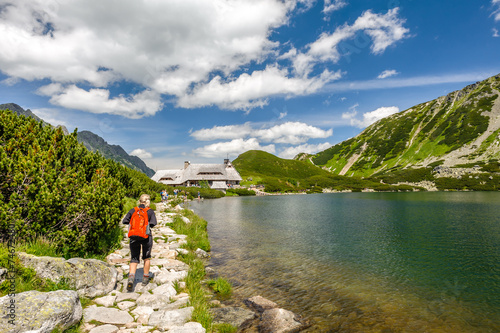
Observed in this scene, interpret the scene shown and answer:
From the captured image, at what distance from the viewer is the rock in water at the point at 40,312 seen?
4984 millimetres

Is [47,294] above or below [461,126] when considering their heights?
below

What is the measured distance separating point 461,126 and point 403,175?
253 ft

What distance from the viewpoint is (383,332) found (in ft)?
26.6

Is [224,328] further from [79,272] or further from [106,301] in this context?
[79,272]

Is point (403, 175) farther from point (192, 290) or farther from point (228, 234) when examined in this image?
point (192, 290)

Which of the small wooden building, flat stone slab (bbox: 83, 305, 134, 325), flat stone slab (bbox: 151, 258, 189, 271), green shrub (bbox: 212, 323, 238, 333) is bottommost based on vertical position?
green shrub (bbox: 212, 323, 238, 333)

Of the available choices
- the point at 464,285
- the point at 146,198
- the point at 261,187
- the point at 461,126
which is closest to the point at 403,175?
the point at 461,126

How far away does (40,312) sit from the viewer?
17.6ft

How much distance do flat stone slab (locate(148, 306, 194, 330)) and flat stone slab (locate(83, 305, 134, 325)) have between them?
24.8 inches

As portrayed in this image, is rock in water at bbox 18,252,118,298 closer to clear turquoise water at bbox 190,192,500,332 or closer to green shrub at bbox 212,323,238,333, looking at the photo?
green shrub at bbox 212,323,238,333

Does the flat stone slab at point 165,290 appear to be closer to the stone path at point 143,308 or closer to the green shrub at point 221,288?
the stone path at point 143,308

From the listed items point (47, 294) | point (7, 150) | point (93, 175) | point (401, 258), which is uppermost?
point (7, 150)

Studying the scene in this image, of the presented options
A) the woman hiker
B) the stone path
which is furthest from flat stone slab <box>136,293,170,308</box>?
the woman hiker

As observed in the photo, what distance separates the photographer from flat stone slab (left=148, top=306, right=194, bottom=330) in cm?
687
